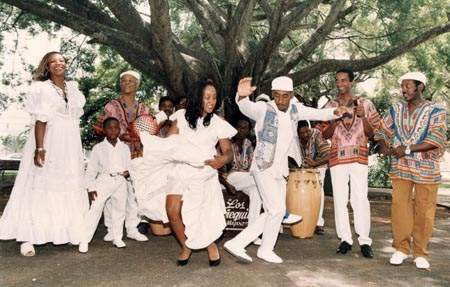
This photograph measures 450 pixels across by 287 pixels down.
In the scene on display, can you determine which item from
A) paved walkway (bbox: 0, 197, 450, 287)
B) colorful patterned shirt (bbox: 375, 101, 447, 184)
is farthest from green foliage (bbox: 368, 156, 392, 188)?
colorful patterned shirt (bbox: 375, 101, 447, 184)

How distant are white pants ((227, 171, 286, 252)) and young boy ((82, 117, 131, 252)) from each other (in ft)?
5.31

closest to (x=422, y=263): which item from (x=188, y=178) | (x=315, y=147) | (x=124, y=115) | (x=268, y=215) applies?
(x=268, y=215)

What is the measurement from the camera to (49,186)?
18.5ft

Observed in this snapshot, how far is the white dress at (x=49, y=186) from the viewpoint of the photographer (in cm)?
555

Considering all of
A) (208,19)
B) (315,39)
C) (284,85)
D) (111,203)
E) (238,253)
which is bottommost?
(238,253)

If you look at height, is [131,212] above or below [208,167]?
below

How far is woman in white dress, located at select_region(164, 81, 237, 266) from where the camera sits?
5.11 metres

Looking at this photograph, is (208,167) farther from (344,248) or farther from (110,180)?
(344,248)

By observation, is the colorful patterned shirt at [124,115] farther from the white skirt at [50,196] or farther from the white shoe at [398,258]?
the white shoe at [398,258]

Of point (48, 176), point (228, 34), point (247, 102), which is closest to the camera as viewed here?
point (247, 102)

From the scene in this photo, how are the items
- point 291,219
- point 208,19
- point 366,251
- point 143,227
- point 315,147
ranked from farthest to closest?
point 208,19, point 315,147, point 143,227, point 291,219, point 366,251

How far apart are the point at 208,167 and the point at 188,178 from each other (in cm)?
25

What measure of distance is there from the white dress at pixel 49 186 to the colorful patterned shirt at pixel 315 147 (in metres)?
3.55

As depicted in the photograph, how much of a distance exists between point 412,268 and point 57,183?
13.3ft
